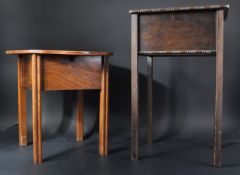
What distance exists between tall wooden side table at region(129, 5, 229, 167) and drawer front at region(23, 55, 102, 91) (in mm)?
221

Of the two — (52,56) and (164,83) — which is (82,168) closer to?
(52,56)

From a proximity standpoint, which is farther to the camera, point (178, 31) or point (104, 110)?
point (104, 110)

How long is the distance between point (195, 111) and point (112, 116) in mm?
618

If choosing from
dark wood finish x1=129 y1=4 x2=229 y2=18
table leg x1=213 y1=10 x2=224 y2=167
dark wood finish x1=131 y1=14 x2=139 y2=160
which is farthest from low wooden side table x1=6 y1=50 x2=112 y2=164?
table leg x1=213 y1=10 x2=224 y2=167

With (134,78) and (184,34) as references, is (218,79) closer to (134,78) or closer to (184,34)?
(184,34)

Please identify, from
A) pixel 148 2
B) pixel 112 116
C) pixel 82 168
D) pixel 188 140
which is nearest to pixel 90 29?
pixel 148 2

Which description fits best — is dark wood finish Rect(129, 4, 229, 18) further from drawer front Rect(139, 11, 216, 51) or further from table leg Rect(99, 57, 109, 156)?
table leg Rect(99, 57, 109, 156)

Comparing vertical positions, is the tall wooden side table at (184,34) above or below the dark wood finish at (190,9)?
below

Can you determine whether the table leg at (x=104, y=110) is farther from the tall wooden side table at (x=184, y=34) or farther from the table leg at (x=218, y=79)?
the table leg at (x=218, y=79)

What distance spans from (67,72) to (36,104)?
224 millimetres

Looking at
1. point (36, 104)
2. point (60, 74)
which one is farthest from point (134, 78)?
point (36, 104)

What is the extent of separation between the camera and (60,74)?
1.79 meters

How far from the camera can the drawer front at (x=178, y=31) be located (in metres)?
1.67

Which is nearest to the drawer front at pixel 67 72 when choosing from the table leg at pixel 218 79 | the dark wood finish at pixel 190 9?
the dark wood finish at pixel 190 9
